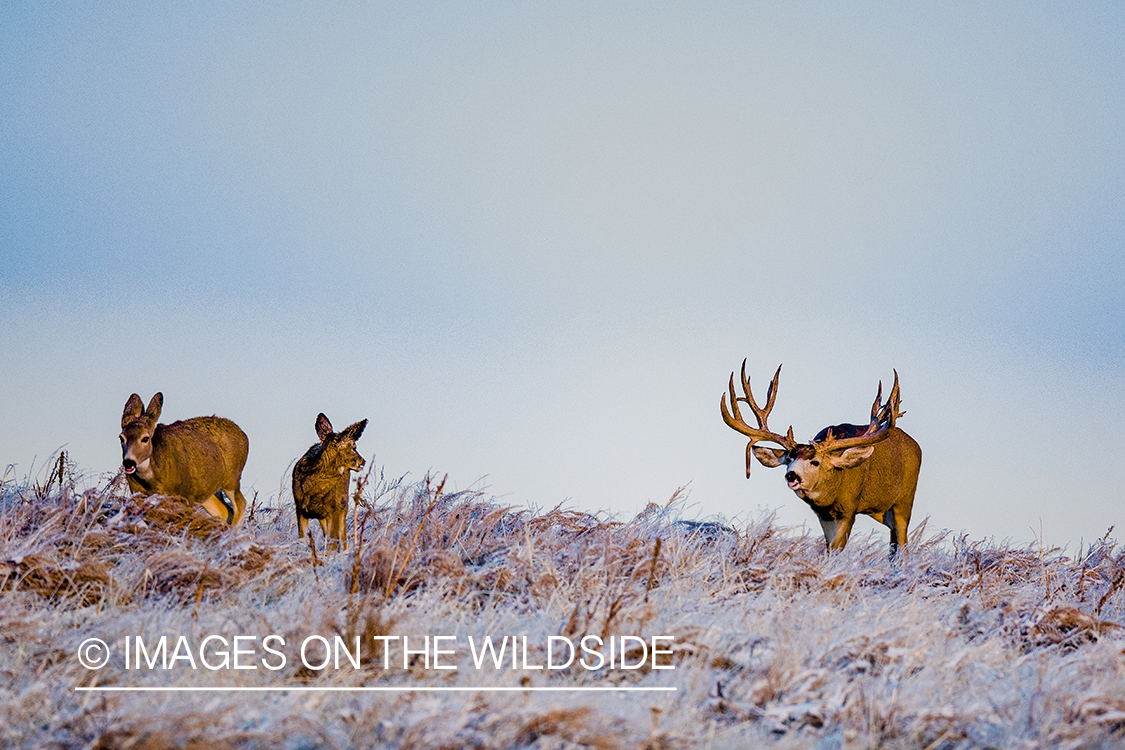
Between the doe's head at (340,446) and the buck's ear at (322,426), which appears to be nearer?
the doe's head at (340,446)

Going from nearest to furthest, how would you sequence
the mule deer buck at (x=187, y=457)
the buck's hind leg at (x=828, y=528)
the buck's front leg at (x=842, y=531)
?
the mule deer buck at (x=187, y=457) < the buck's front leg at (x=842, y=531) < the buck's hind leg at (x=828, y=528)

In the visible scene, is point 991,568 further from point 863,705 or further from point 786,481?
point 863,705

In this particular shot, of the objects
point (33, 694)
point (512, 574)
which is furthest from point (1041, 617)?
point (33, 694)

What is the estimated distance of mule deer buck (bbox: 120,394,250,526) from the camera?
324 inches

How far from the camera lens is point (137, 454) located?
8164mm

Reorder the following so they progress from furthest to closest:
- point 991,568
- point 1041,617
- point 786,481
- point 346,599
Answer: point 786,481
point 991,568
point 1041,617
point 346,599

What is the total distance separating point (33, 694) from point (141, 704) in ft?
1.56

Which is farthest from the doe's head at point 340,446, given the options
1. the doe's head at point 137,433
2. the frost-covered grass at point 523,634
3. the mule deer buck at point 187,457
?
the doe's head at point 137,433

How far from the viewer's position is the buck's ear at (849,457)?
1026cm

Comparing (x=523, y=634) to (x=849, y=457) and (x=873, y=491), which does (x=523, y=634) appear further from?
(x=873, y=491)

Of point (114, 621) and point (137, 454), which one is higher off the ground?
point (137, 454)

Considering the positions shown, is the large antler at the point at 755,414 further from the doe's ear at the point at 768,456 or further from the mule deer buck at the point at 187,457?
the mule deer buck at the point at 187,457

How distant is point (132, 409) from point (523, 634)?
4.95 m

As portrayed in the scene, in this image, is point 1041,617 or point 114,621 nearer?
point 114,621
